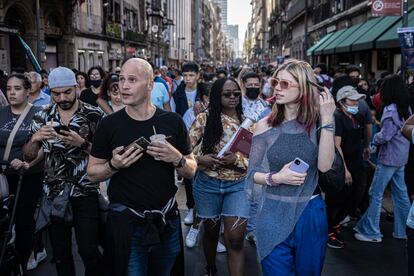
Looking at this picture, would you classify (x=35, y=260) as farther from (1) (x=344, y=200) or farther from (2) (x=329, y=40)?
(2) (x=329, y=40)

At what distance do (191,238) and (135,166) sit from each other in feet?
9.02


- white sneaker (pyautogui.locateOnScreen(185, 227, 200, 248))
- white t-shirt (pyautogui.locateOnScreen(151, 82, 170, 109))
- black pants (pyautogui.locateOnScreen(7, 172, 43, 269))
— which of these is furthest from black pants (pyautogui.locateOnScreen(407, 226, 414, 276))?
white t-shirt (pyautogui.locateOnScreen(151, 82, 170, 109))

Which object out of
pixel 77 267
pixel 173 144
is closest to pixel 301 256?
pixel 173 144

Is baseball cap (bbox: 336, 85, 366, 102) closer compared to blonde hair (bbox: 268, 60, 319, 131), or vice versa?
blonde hair (bbox: 268, 60, 319, 131)

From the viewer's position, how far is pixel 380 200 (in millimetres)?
5750

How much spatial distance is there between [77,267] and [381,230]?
3.76m

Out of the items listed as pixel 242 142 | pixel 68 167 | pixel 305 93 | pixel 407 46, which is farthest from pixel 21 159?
pixel 407 46

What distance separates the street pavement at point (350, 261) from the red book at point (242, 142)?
1454 millimetres

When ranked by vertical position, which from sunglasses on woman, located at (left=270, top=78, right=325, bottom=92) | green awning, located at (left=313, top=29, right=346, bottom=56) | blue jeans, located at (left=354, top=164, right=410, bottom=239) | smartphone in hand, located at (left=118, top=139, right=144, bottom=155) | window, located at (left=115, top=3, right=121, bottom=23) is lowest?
blue jeans, located at (left=354, top=164, right=410, bottom=239)

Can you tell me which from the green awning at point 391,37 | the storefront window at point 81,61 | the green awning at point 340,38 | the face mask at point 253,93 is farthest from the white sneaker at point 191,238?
the storefront window at point 81,61

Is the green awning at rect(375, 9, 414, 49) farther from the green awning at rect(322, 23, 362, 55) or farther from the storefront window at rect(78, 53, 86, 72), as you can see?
the storefront window at rect(78, 53, 86, 72)

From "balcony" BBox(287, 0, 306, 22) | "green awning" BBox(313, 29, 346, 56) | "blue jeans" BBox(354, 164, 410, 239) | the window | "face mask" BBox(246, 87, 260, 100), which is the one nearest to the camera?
"blue jeans" BBox(354, 164, 410, 239)

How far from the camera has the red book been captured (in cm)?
406

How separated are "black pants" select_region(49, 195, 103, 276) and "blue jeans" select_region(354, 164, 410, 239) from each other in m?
3.41
